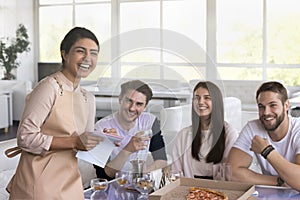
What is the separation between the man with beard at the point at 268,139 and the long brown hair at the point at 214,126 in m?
0.13

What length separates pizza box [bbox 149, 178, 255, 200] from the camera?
5.61ft

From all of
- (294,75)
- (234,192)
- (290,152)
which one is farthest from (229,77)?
(234,192)

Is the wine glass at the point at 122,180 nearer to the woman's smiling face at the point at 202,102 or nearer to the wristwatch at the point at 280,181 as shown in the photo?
the woman's smiling face at the point at 202,102

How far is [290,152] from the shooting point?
253cm

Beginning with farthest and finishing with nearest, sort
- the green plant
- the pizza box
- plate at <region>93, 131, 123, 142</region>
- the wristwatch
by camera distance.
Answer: the green plant < the wristwatch < the pizza box < plate at <region>93, 131, 123, 142</region>

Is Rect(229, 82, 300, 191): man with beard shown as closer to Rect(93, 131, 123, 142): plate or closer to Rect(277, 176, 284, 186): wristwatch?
Rect(277, 176, 284, 186): wristwatch

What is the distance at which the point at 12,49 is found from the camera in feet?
31.9

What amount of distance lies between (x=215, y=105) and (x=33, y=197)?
0.88 meters

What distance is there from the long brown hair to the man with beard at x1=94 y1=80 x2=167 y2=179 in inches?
8.2

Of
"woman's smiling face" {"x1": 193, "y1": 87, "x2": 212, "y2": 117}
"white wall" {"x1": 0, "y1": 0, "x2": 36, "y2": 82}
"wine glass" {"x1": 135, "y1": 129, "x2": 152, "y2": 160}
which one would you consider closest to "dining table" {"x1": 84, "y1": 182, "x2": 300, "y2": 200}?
"woman's smiling face" {"x1": 193, "y1": 87, "x2": 212, "y2": 117}

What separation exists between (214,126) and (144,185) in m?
0.39

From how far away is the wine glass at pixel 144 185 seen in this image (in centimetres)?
209

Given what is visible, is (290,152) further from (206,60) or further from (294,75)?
(294,75)

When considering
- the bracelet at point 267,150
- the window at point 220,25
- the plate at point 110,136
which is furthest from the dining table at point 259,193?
the window at point 220,25
